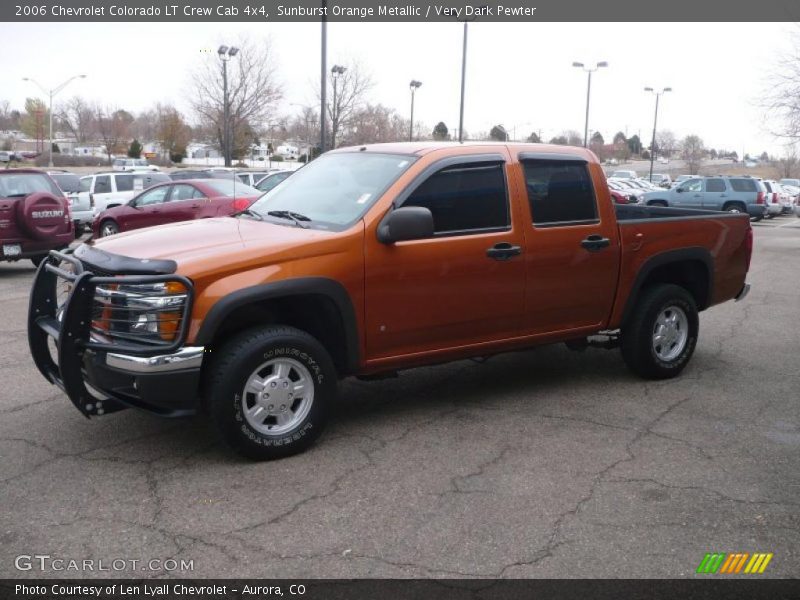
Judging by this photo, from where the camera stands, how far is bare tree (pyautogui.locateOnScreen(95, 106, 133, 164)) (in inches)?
3452

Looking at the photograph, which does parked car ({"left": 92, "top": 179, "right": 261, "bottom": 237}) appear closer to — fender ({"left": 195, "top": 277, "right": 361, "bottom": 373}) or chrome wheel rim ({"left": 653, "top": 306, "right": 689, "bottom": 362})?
chrome wheel rim ({"left": 653, "top": 306, "right": 689, "bottom": 362})

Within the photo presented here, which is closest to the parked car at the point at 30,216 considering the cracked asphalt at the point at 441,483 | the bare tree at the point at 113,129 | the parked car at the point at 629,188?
the cracked asphalt at the point at 441,483

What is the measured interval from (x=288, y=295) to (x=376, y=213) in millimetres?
822

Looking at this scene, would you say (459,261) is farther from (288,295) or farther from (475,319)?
(288,295)

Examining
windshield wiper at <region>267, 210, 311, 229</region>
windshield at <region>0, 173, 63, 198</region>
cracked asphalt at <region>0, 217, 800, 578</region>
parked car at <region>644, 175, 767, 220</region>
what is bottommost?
cracked asphalt at <region>0, 217, 800, 578</region>

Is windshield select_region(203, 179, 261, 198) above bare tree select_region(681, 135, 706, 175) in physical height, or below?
below

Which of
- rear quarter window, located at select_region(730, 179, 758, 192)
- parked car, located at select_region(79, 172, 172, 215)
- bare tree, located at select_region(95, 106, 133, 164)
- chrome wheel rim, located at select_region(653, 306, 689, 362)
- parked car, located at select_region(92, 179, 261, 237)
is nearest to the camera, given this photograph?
chrome wheel rim, located at select_region(653, 306, 689, 362)

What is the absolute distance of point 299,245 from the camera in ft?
16.4

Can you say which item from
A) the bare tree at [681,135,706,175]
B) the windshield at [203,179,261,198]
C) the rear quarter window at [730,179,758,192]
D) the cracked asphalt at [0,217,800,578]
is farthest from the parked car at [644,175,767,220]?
the bare tree at [681,135,706,175]

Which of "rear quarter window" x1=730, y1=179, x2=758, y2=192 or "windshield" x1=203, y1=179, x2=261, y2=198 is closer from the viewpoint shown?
"windshield" x1=203, y1=179, x2=261, y2=198

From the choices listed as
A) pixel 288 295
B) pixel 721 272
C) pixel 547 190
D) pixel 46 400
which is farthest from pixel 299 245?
pixel 721 272

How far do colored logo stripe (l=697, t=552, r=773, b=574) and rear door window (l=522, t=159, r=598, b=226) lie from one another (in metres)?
2.77

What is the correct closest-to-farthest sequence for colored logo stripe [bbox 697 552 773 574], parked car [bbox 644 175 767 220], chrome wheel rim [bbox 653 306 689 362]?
1. colored logo stripe [bbox 697 552 773 574]
2. chrome wheel rim [bbox 653 306 689 362]
3. parked car [bbox 644 175 767 220]

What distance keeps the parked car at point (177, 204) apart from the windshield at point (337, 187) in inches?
370
